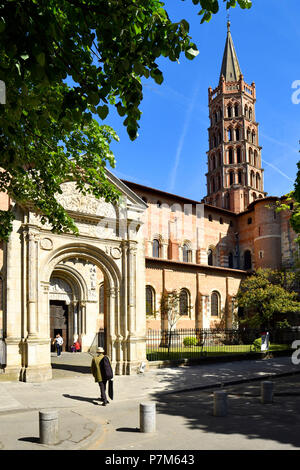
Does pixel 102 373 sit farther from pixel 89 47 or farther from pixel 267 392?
pixel 89 47

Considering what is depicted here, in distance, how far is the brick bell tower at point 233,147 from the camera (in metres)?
55.6

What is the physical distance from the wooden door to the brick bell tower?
105ft

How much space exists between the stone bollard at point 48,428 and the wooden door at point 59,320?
20.7 meters

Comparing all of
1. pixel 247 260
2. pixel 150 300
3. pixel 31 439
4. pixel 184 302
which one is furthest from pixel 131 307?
pixel 247 260

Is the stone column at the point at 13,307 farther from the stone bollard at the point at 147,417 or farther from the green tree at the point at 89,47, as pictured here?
the green tree at the point at 89,47

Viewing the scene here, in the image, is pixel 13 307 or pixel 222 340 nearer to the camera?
pixel 13 307

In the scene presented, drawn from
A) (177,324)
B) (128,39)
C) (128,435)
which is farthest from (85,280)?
(128,39)

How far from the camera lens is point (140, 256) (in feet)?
61.3

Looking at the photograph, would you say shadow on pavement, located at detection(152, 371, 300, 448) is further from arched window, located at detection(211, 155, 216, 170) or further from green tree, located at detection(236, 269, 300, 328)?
arched window, located at detection(211, 155, 216, 170)

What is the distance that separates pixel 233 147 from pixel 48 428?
54187 mm

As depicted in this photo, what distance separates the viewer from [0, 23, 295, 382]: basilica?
607 inches

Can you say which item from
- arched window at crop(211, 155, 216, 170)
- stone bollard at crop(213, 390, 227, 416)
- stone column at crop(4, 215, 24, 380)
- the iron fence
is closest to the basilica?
stone column at crop(4, 215, 24, 380)

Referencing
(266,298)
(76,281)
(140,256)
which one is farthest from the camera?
(266,298)

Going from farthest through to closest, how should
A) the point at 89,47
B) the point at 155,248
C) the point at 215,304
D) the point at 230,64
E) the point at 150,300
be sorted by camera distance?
the point at 230,64 < the point at 155,248 < the point at 215,304 < the point at 150,300 < the point at 89,47
